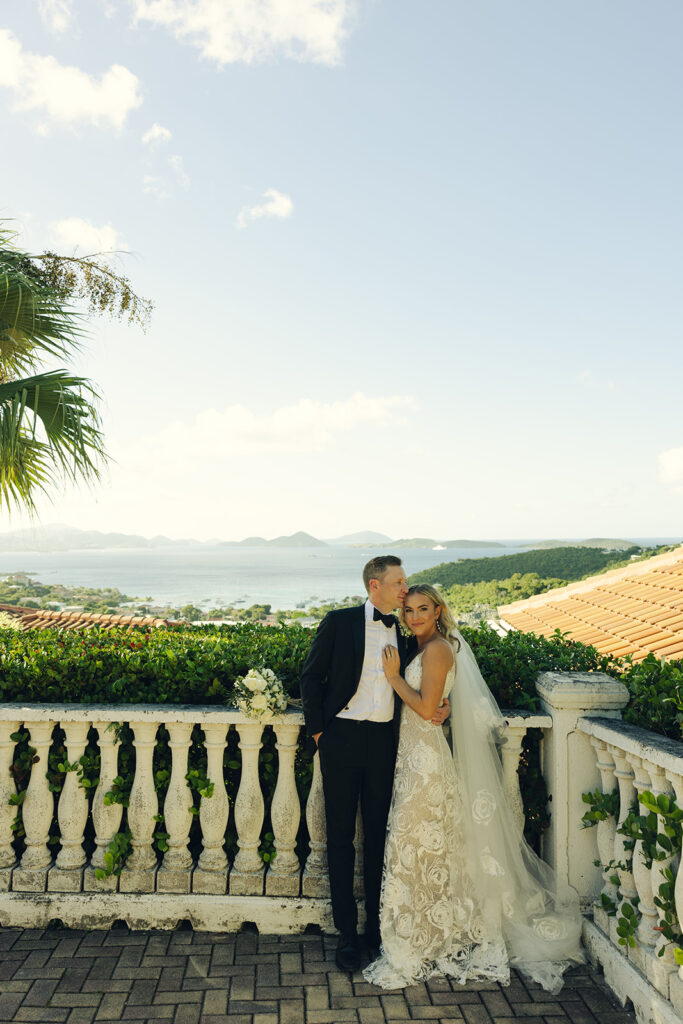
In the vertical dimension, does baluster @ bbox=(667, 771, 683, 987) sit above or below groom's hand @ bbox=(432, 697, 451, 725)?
below

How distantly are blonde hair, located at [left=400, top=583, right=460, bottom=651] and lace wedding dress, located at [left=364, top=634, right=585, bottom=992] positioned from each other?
13cm

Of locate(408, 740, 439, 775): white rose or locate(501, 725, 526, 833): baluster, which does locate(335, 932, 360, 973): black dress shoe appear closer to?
locate(408, 740, 439, 775): white rose

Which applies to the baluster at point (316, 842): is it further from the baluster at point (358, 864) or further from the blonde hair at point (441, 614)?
the blonde hair at point (441, 614)

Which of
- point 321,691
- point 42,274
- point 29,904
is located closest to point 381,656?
point 321,691

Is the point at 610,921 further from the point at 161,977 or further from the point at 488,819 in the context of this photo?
the point at 161,977

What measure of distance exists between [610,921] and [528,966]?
1.54ft

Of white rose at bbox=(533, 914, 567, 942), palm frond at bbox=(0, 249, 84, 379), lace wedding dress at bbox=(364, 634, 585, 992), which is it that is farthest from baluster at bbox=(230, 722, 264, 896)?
palm frond at bbox=(0, 249, 84, 379)

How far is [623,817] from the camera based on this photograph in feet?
10.6

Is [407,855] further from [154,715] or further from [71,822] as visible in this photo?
[71,822]

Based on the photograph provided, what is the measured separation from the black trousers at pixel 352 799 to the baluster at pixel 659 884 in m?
1.29

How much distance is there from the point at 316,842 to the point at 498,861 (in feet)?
3.27

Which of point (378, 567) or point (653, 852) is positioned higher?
point (378, 567)

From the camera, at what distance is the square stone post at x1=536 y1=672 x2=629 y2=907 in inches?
140

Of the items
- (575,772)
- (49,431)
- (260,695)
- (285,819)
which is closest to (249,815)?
(285,819)
